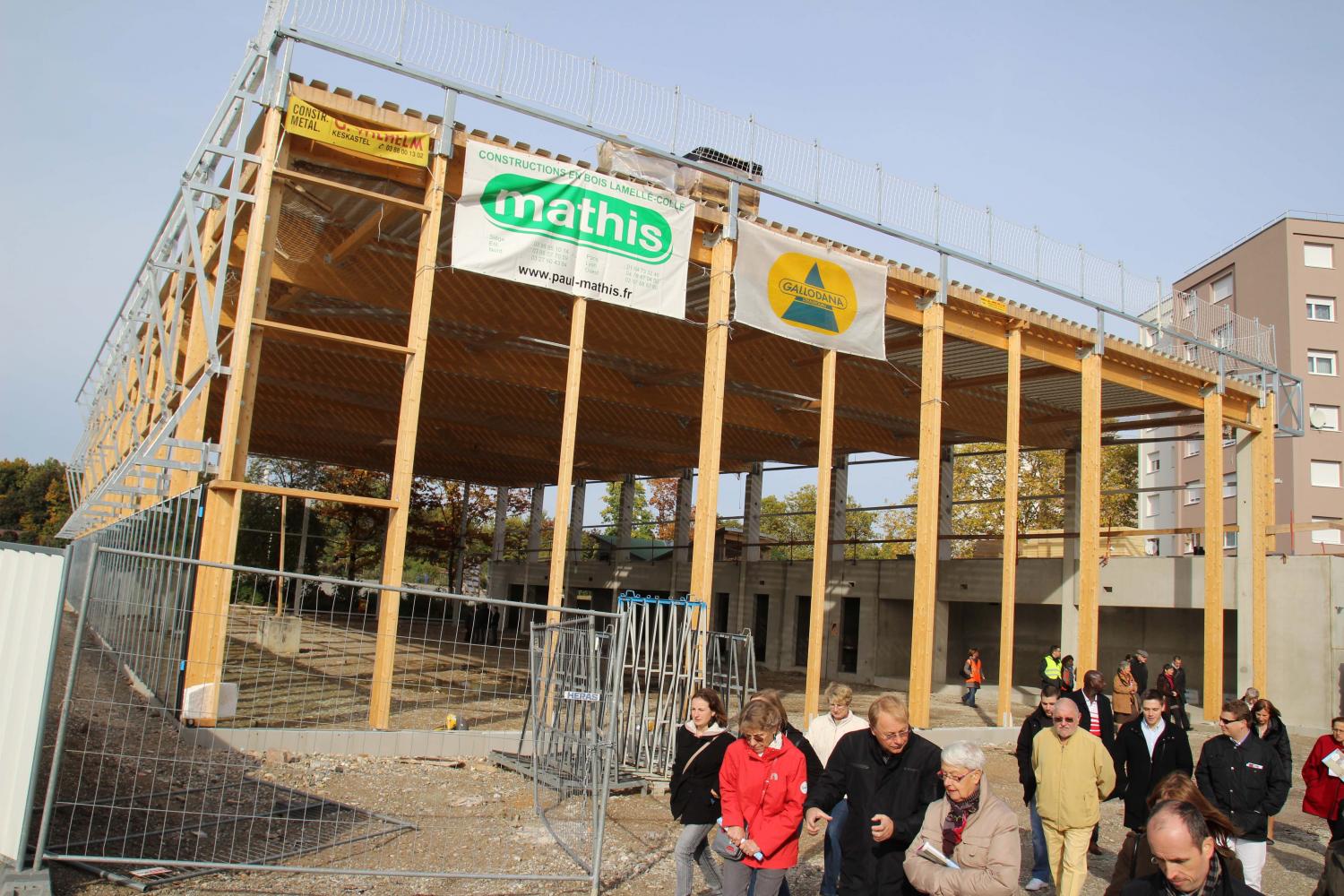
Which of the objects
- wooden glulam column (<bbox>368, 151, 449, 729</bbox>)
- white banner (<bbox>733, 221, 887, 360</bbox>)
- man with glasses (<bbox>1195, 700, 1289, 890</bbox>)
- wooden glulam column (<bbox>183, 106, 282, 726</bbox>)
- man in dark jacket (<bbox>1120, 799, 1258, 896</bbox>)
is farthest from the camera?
white banner (<bbox>733, 221, 887, 360</bbox>)

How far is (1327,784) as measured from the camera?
22.4 feet

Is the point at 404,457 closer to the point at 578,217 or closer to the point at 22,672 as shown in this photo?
the point at 578,217

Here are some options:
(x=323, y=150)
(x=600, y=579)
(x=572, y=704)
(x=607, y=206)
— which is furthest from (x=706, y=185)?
(x=600, y=579)

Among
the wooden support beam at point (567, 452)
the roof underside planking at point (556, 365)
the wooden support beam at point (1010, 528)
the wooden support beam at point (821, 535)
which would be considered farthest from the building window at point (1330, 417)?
the wooden support beam at point (567, 452)

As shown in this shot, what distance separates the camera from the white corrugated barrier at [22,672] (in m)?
4.80

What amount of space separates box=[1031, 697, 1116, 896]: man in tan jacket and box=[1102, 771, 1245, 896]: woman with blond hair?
2413 mm

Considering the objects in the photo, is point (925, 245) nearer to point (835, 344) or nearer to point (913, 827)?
point (835, 344)

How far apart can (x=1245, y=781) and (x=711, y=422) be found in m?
8.52

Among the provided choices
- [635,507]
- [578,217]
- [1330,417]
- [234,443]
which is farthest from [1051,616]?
[635,507]

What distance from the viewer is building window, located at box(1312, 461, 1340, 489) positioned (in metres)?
34.0

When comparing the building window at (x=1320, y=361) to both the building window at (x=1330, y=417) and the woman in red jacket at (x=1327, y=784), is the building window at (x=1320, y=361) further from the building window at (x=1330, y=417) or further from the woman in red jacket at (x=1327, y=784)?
the woman in red jacket at (x=1327, y=784)

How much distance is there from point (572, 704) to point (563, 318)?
1042cm

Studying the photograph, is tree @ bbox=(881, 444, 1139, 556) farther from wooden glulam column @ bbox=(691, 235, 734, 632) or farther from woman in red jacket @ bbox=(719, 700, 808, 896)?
woman in red jacket @ bbox=(719, 700, 808, 896)

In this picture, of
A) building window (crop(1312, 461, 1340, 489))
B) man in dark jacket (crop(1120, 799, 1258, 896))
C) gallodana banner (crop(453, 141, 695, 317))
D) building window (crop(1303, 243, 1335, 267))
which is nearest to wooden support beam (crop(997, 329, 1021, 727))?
gallodana banner (crop(453, 141, 695, 317))
